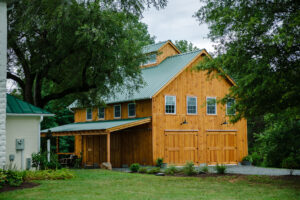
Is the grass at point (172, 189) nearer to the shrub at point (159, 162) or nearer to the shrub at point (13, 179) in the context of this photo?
the shrub at point (13, 179)

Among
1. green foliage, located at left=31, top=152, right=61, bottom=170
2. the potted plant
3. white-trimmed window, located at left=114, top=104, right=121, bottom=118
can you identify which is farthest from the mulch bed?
the potted plant

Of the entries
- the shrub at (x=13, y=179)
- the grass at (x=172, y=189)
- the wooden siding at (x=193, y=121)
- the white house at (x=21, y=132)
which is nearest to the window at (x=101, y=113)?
the wooden siding at (x=193, y=121)

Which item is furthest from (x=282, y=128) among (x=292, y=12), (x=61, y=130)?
(x=61, y=130)

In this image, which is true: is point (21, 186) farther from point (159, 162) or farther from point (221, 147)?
point (221, 147)

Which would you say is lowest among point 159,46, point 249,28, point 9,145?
point 9,145

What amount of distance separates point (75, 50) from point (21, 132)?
466 centimetres

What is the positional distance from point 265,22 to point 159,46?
16109 mm

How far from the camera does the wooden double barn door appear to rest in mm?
25359

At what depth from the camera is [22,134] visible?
1720cm

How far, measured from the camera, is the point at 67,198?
34.6ft

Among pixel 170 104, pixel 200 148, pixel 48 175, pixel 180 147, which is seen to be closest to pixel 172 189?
pixel 48 175

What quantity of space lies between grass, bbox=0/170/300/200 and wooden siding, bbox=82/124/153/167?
8897mm

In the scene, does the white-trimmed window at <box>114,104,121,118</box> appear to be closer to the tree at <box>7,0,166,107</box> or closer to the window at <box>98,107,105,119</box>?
the window at <box>98,107,105,119</box>

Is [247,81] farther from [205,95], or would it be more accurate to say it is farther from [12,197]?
[205,95]
